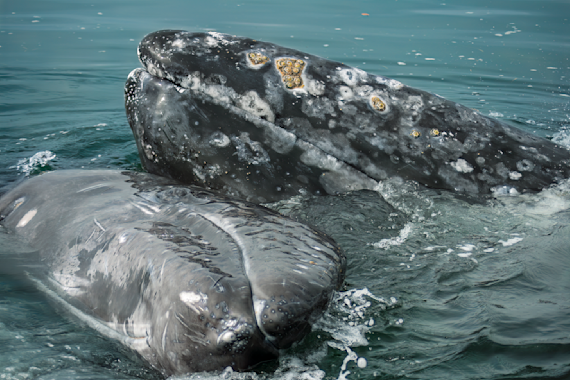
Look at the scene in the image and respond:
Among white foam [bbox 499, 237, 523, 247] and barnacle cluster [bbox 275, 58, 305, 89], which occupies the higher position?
barnacle cluster [bbox 275, 58, 305, 89]

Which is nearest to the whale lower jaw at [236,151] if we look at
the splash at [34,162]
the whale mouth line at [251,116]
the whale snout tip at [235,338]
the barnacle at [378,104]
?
the whale mouth line at [251,116]

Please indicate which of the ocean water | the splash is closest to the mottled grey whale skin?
the ocean water

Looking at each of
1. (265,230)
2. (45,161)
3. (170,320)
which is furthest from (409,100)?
(45,161)

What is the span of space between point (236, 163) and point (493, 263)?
2055mm

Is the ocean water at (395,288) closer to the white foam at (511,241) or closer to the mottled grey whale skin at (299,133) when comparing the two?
the white foam at (511,241)

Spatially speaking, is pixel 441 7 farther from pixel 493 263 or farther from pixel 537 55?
pixel 493 263

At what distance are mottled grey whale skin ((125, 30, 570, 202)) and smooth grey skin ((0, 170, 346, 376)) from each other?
21.1 inches

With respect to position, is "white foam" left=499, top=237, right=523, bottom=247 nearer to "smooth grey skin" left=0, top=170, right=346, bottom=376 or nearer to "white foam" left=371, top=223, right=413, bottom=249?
"white foam" left=371, top=223, right=413, bottom=249

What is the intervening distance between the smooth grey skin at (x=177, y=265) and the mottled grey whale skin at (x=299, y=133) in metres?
0.53

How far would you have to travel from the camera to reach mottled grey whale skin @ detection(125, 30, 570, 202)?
4.20 m

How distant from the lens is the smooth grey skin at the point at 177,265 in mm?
2475

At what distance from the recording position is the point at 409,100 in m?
4.34

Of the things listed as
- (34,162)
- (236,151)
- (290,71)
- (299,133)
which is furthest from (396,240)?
(34,162)

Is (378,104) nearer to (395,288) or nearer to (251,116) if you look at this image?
(251,116)
